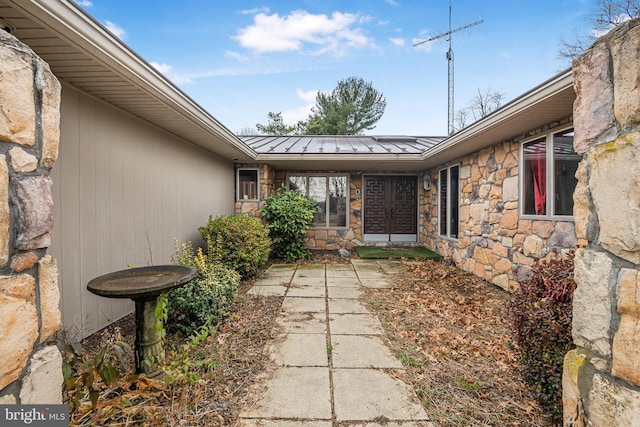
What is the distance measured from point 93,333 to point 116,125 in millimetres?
2069

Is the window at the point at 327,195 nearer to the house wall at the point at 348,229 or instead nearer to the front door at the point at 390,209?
the house wall at the point at 348,229

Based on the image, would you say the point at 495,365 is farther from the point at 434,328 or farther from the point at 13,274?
the point at 13,274

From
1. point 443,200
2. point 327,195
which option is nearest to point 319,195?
point 327,195

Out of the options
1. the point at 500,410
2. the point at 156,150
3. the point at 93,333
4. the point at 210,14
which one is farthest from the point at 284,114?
the point at 500,410

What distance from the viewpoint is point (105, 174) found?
9.34 ft

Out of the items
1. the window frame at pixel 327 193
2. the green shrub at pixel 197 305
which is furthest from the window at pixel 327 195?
the green shrub at pixel 197 305

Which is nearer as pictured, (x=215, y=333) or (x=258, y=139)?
(x=215, y=333)

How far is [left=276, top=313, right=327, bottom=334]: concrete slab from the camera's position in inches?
112

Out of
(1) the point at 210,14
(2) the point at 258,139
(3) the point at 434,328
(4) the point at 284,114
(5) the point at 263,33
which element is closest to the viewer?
(3) the point at 434,328

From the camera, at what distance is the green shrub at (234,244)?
14.7 ft

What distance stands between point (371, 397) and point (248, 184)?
18.4ft

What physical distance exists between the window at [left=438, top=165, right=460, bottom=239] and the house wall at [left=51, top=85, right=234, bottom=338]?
4.99 metres

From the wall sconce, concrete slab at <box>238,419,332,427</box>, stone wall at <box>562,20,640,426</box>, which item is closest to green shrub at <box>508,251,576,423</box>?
stone wall at <box>562,20,640,426</box>

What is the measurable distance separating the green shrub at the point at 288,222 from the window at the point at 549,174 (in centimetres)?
380
